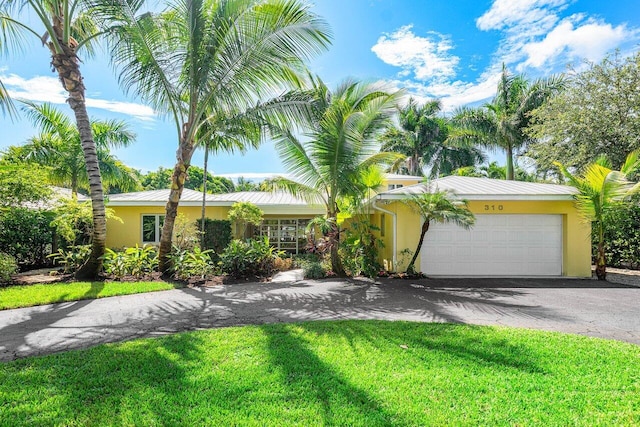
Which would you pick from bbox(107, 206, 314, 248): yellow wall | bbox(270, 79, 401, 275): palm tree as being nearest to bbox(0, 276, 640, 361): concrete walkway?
bbox(270, 79, 401, 275): palm tree

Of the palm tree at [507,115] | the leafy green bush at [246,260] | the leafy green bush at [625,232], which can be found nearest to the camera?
the leafy green bush at [246,260]

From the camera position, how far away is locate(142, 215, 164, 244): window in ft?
50.6

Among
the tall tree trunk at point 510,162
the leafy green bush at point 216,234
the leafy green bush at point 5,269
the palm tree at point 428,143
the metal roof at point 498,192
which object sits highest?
the palm tree at point 428,143

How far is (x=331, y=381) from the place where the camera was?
3.76m

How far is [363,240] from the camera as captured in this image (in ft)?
38.2

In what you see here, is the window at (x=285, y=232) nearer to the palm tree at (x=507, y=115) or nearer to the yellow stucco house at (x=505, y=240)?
the yellow stucco house at (x=505, y=240)

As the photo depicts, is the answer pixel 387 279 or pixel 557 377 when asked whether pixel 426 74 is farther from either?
pixel 557 377

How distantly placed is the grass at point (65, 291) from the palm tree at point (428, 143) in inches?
1002

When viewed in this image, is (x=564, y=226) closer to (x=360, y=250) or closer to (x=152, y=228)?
(x=360, y=250)

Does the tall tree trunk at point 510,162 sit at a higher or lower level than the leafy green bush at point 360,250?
higher

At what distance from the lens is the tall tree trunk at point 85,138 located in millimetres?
9133

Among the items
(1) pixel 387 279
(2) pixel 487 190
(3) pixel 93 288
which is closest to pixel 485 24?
(2) pixel 487 190

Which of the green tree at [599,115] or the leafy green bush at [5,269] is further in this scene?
the green tree at [599,115]

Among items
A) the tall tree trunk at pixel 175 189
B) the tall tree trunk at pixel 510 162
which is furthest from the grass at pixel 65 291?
the tall tree trunk at pixel 510 162
